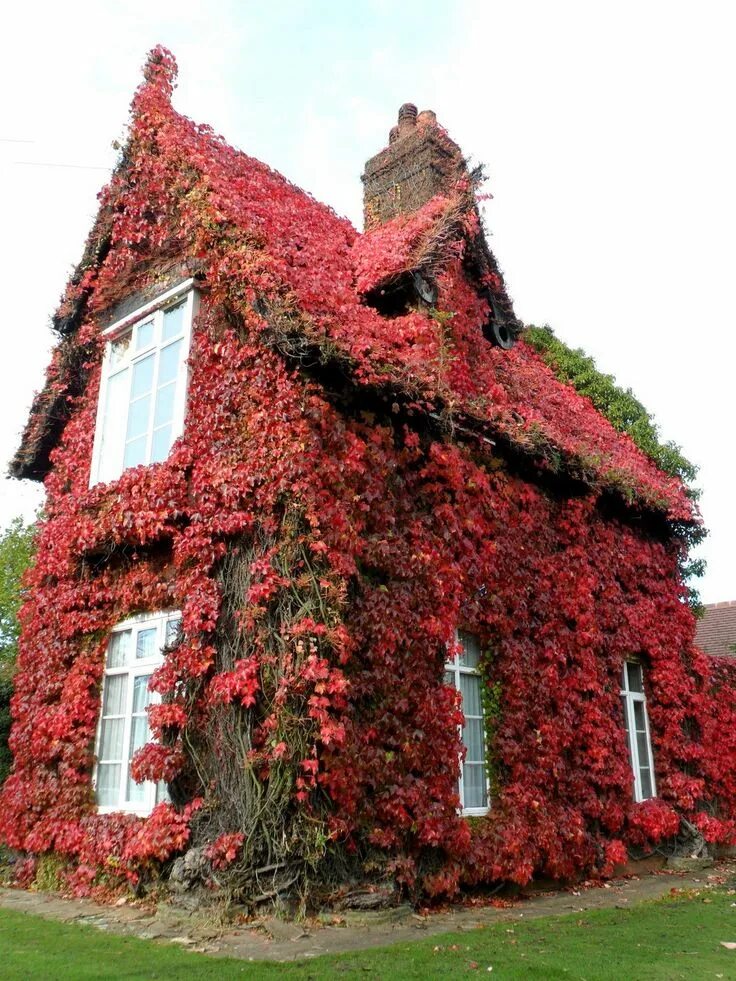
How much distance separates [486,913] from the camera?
7.83 meters

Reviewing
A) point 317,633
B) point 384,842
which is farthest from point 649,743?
point 317,633

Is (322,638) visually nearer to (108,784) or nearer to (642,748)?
(108,784)

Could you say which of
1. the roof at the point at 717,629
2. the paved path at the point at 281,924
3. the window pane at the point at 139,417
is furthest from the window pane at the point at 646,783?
the roof at the point at 717,629

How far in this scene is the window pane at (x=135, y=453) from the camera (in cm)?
977

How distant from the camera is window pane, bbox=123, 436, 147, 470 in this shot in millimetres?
9773

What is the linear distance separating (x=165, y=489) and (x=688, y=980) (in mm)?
6116

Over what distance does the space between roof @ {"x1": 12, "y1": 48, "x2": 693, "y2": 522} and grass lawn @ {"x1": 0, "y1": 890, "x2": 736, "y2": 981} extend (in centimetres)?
497

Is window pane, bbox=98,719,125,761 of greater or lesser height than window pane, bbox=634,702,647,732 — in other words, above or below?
below

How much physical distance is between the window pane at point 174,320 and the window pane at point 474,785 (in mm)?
5853

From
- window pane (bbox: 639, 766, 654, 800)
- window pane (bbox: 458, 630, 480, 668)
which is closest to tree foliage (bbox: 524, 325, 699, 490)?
window pane (bbox: 639, 766, 654, 800)

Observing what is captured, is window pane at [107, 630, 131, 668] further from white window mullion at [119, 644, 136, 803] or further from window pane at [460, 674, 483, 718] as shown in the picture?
window pane at [460, 674, 483, 718]

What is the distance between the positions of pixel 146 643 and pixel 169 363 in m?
3.21

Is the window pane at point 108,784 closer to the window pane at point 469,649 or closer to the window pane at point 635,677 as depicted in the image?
the window pane at point 469,649

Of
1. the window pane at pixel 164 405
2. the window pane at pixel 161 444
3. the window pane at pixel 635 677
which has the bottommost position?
the window pane at pixel 635 677
